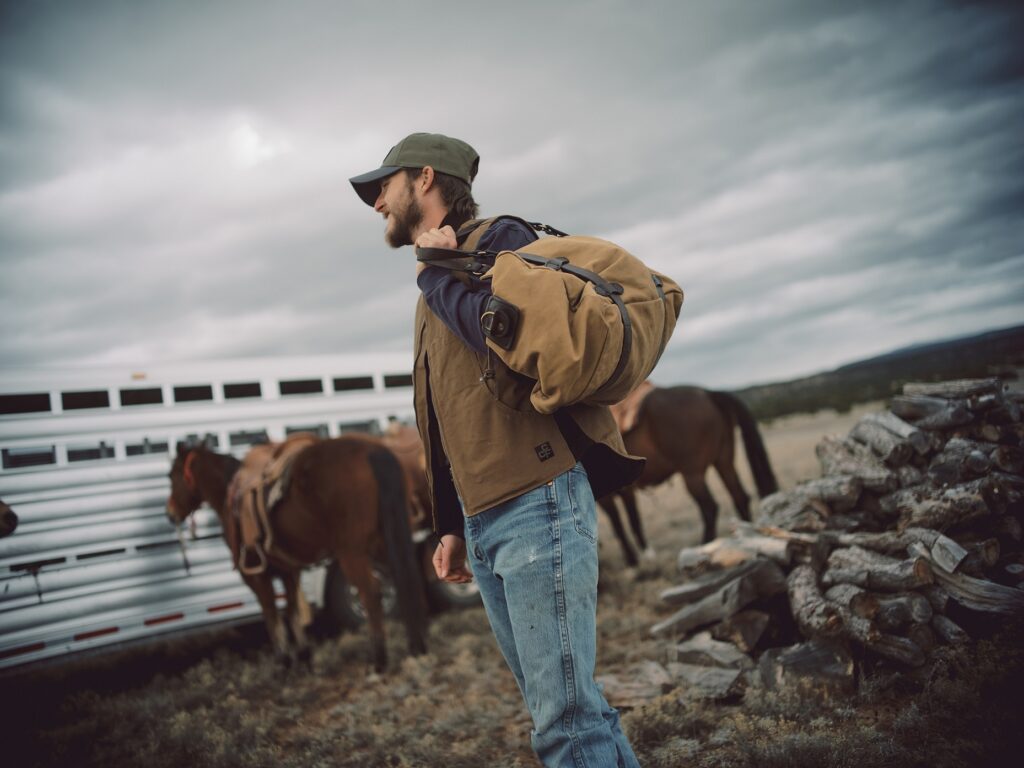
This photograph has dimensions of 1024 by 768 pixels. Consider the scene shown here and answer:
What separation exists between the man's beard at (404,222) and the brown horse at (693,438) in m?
6.14

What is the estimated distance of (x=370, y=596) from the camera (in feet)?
18.3

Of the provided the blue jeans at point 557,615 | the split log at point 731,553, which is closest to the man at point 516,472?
the blue jeans at point 557,615

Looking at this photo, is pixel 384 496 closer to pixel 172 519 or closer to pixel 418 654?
pixel 418 654

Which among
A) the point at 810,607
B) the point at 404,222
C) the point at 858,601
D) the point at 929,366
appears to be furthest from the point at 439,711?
the point at 929,366

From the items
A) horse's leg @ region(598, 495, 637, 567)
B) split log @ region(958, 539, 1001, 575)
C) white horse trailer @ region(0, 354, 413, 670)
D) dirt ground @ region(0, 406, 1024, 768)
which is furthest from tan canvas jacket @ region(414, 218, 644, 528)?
horse's leg @ region(598, 495, 637, 567)

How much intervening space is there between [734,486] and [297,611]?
16.8ft

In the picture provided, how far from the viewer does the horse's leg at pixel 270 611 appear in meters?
5.96

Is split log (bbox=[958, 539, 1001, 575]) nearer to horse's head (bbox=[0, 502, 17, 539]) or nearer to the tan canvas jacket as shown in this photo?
the tan canvas jacket

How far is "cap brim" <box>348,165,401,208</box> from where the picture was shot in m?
1.78

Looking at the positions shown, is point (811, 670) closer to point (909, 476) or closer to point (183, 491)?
point (909, 476)

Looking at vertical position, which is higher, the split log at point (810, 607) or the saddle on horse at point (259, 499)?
the saddle on horse at point (259, 499)

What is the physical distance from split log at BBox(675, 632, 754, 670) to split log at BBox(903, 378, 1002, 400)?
2.31 metres

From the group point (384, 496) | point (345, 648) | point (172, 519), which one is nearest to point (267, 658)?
point (345, 648)

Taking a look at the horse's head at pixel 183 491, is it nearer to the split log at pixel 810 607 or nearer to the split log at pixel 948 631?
the split log at pixel 810 607
